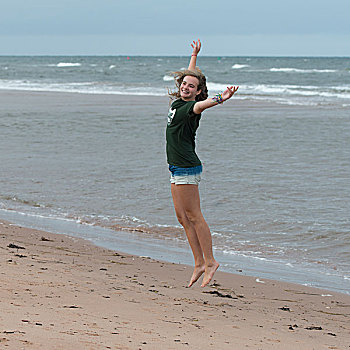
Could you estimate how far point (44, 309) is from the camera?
4297 millimetres

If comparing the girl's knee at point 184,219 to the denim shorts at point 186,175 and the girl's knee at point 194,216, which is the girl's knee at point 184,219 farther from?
the denim shorts at point 186,175

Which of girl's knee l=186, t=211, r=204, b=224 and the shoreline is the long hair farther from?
the shoreline

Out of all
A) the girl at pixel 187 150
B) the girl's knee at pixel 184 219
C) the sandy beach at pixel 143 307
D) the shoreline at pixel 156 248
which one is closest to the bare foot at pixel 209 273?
the girl at pixel 187 150

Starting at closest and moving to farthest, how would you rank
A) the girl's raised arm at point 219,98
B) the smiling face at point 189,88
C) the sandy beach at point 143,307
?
1. the sandy beach at point 143,307
2. the girl's raised arm at point 219,98
3. the smiling face at point 189,88

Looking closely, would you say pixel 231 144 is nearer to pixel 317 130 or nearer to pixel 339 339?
pixel 317 130

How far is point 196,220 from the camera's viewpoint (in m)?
5.14

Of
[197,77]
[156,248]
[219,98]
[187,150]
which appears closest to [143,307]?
[187,150]

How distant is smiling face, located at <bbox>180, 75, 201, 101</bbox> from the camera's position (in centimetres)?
501

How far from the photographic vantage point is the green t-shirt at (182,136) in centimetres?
489

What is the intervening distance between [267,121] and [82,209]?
544 inches

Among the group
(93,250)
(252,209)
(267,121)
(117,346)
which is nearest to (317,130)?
(267,121)

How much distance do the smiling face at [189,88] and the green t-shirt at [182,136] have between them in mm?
78

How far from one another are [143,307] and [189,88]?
1781 mm
